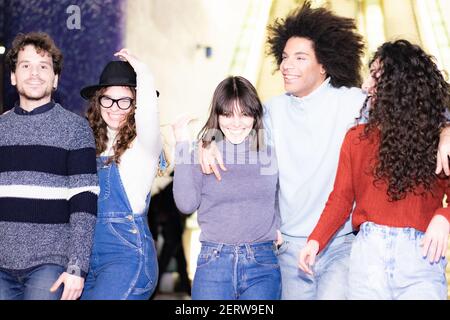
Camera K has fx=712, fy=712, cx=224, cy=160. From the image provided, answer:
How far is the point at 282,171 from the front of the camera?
8.91ft

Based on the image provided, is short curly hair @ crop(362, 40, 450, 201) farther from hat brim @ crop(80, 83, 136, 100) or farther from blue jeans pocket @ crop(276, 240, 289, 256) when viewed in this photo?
hat brim @ crop(80, 83, 136, 100)

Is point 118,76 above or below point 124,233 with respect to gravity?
above

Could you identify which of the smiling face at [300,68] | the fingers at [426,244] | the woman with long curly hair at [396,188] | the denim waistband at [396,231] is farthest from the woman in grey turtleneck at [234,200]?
the fingers at [426,244]

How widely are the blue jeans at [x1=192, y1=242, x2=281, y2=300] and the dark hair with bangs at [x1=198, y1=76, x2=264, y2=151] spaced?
0.40 meters

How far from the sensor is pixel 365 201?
89.7 inches

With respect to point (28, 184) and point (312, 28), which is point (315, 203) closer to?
point (312, 28)

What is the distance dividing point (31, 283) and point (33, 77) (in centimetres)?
71

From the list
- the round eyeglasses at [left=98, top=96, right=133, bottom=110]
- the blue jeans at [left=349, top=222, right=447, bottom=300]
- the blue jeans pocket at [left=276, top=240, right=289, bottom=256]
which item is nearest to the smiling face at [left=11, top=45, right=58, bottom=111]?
the round eyeglasses at [left=98, top=96, right=133, bottom=110]

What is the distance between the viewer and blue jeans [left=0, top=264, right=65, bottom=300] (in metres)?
2.20

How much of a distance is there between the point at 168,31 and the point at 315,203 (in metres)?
5.03

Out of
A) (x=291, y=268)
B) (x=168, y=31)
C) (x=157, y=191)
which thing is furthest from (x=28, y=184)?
(x=168, y=31)

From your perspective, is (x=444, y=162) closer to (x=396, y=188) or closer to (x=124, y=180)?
(x=396, y=188)

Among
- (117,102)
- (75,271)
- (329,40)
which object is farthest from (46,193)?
(329,40)

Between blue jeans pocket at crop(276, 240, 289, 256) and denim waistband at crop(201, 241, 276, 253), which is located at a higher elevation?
denim waistband at crop(201, 241, 276, 253)
